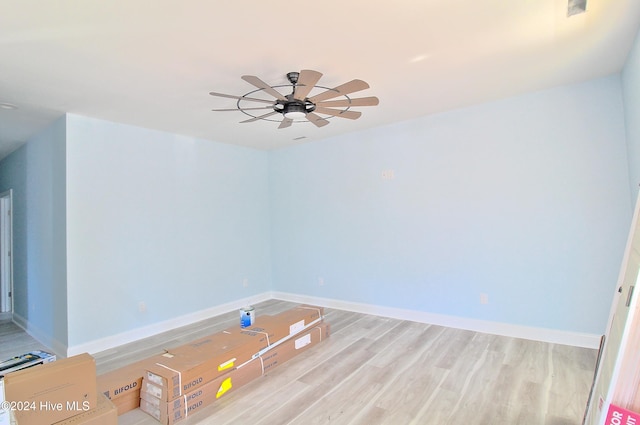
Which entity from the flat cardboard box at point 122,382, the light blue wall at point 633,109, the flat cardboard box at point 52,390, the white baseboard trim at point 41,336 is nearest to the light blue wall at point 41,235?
the white baseboard trim at point 41,336

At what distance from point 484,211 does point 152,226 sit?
3.88 metres

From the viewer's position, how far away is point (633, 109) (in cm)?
250

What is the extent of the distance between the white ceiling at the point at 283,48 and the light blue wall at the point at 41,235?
0.63 metres

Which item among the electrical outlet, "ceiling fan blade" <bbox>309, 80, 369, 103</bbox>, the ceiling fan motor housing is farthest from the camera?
the electrical outlet

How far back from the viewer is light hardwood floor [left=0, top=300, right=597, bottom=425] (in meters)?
2.17

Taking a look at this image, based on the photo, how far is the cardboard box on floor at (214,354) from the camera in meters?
2.22

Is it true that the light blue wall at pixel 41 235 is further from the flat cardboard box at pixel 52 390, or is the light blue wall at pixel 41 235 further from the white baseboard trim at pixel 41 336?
the flat cardboard box at pixel 52 390

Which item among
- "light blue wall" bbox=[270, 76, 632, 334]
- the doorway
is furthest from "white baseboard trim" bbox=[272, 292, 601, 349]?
the doorway

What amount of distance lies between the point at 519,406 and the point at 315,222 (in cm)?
336

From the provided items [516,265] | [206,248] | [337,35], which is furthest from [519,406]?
[206,248]

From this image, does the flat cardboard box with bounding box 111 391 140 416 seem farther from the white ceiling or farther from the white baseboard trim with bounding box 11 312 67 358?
the white ceiling

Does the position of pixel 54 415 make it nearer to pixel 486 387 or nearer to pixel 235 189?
pixel 486 387

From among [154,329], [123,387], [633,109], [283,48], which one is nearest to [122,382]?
[123,387]

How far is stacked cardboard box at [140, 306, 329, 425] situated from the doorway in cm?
414
